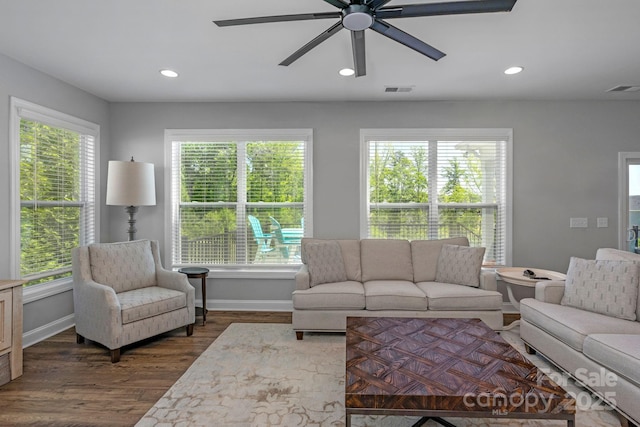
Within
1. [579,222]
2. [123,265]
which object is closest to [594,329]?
[579,222]

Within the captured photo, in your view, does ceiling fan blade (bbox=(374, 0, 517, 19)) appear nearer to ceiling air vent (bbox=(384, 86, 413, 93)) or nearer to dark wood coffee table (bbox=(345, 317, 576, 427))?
dark wood coffee table (bbox=(345, 317, 576, 427))

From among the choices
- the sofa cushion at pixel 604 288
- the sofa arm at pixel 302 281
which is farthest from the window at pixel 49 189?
the sofa cushion at pixel 604 288

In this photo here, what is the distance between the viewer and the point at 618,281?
2.54m

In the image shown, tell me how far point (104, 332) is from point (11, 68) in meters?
2.56

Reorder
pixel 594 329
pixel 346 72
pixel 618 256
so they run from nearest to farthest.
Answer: pixel 594 329 → pixel 618 256 → pixel 346 72

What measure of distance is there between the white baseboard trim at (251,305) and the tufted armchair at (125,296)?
0.81 metres

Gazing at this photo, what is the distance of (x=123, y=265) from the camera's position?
3.38 metres

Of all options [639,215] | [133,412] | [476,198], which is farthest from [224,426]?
[639,215]

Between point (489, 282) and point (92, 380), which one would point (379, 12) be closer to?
point (489, 282)

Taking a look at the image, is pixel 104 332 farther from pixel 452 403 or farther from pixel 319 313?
A: pixel 452 403

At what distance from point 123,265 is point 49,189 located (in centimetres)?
115

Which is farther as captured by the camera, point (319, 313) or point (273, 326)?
point (273, 326)

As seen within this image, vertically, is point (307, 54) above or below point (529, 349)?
above

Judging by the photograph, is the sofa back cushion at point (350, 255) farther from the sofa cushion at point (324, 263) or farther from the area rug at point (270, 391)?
the area rug at point (270, 391)
